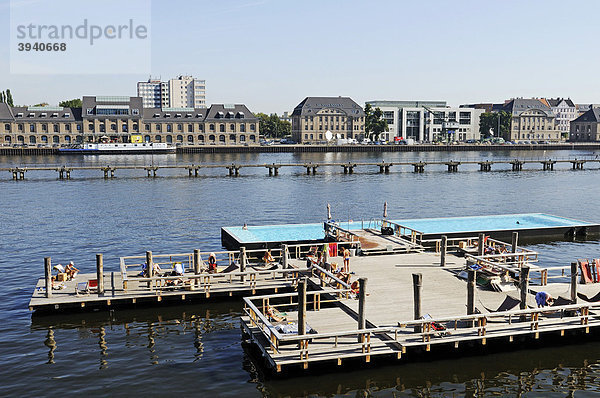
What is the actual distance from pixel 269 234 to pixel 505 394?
26496 millimetres

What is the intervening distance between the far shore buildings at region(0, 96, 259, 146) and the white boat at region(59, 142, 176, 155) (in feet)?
20.2

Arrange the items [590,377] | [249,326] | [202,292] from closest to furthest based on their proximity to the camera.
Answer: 1. [590,377]
2. [249,326]
3. [202,292]

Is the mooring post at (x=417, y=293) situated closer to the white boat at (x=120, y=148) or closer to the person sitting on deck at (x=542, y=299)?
the person sitting on deck at (x=542, y=299)

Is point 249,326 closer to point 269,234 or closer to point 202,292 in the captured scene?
point 202,292

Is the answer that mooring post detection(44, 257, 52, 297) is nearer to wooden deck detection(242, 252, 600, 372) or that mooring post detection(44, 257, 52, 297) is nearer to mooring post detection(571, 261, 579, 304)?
wooden deck detection(242, 252, 600, 372)

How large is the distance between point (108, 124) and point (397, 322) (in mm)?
178966

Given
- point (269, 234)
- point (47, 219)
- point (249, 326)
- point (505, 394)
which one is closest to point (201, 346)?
point (249, 326)

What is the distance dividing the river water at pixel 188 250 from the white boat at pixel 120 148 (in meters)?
66.1

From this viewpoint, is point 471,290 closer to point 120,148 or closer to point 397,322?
point 397,322

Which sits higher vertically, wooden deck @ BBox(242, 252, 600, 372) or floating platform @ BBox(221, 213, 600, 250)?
floating platform @ BBox(221, 213, 600, 250)

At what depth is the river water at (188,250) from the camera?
70.1ft

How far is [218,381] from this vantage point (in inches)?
848

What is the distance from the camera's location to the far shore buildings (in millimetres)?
180875

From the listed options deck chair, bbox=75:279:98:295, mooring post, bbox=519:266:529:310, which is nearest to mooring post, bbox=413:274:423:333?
mooring post, bbox=519:266:529:310
